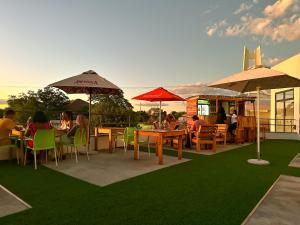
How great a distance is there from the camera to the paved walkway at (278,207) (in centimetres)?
262

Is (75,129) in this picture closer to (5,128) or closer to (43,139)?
(43,139)

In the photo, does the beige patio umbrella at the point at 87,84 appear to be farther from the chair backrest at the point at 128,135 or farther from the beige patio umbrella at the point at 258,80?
the beige patio umbrella at the point at 258,80

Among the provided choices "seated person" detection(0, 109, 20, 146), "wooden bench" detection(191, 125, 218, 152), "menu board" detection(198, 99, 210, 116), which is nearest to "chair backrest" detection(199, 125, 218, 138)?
"wooden bench" detection(191, 125, 218, 152)

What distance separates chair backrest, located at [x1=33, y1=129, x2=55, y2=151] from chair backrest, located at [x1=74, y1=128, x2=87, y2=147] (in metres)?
0.53

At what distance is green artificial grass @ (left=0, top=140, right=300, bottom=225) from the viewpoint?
2.66 m

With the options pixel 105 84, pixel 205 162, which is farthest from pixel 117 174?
pixel 105 84

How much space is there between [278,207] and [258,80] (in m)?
3.69

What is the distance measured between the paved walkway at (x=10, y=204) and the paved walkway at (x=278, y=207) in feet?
8.50

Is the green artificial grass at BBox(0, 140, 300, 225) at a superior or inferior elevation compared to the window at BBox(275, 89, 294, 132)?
inferior

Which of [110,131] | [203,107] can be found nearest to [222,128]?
[203,107]

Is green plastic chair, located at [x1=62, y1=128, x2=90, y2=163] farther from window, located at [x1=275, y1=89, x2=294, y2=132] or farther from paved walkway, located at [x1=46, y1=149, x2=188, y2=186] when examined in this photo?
window, located at [x1=275, y1=89, x2=294, y2=132]

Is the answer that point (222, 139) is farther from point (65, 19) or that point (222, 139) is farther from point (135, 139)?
point (65, 19)

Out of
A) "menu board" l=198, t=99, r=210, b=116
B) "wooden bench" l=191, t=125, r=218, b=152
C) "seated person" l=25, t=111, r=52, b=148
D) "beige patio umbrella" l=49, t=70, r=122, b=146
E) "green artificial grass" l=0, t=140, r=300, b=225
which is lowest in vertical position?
"green artificial grass" l=0, t=140, r=300, b=225

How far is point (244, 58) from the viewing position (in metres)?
6.87
